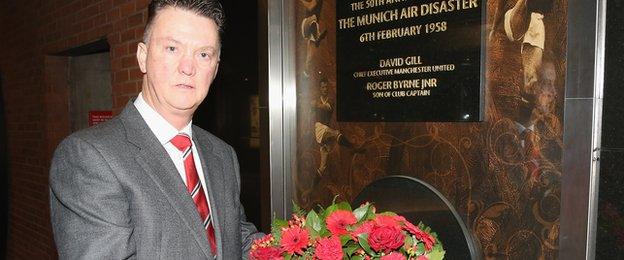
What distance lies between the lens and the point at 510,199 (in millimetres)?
1798

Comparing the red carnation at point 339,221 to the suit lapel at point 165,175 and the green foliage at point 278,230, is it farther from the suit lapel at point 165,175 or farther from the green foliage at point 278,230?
the suit lapel at point 165,175

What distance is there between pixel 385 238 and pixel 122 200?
0.73 m

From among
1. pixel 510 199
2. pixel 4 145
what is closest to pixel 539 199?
pixel 510 199

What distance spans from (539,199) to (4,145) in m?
1.67

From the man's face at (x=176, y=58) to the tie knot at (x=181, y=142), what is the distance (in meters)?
0.08

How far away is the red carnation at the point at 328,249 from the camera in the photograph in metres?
1.05

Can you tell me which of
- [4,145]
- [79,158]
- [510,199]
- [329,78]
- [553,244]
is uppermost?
[329,78]

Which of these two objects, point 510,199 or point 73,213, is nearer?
point 73,213

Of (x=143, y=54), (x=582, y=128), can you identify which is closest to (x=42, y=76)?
(x=143, y=54)

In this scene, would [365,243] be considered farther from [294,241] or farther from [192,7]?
[192,7]

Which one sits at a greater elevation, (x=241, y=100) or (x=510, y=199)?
(x=241, y=100)

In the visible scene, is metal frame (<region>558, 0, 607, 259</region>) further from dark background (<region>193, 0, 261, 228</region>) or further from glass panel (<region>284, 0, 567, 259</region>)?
dark background (<region>193, 0, 261, 228</region>)

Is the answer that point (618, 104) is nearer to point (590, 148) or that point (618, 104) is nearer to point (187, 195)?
point (590, 148)

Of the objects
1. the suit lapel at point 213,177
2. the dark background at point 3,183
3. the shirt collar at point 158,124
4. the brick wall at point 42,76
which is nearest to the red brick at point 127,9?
the brick wall at point 42,76
